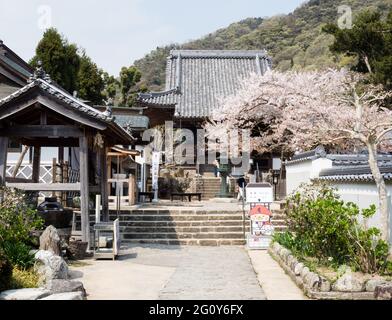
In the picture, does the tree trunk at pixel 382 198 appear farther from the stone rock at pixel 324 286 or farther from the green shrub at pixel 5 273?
the green shrub at pixel 5 273

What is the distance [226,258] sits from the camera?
1228cm

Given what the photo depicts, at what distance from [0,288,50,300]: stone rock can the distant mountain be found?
66.6m

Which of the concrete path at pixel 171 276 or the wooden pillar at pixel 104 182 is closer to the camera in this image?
the concrete path at pixel 171 276

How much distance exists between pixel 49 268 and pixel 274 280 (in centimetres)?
414

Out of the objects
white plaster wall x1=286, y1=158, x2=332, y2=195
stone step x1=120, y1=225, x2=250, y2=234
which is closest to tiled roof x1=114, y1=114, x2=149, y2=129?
white plaster wall x1=286, y1=158, x2=332, y2=195

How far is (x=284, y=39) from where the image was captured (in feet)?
302

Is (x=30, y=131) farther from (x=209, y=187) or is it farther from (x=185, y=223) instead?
(x=209, y=187)

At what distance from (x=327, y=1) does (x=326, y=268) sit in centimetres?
10142

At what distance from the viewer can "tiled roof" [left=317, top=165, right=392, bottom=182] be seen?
1004cm

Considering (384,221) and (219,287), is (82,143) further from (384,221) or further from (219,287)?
(384,221)

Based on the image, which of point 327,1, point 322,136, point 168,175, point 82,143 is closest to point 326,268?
point 82,143

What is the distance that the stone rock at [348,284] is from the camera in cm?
729

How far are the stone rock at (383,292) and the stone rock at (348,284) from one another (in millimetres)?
298

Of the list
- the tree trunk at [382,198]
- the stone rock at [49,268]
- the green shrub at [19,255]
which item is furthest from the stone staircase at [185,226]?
the stone rock at [49,268]
